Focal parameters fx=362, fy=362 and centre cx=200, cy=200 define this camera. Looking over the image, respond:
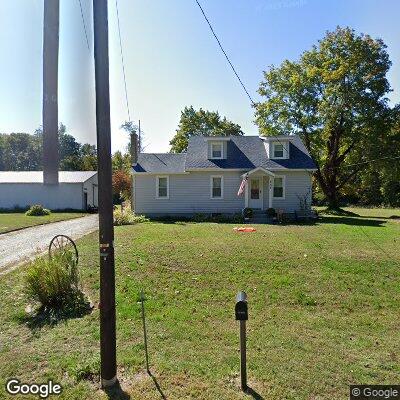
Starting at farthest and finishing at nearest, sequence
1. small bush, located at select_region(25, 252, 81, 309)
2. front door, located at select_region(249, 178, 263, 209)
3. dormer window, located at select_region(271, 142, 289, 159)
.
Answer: dormer window, located at select_region(271, 142, 289, 159) < front door, located at select_region(249, 178, 263, 209) < small bush, located at select_region(25, 252, 81, 309)

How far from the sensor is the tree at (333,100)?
1093 inches

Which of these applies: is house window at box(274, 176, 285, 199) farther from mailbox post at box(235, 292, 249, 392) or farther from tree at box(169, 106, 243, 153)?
tree at box(169, 106, 243, 153)

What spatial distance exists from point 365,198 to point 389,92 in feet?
63.1

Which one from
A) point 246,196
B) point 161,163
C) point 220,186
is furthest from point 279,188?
point 161,163

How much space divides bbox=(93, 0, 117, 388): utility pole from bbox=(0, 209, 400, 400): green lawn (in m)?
0.33

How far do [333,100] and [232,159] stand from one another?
1171 cm

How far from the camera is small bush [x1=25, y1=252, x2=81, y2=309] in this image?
577 centimetres

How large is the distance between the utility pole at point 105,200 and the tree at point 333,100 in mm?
27110

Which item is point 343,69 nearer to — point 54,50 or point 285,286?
point 285,286

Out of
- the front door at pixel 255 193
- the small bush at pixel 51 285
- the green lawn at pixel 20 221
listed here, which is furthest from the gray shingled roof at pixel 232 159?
the small bush at pixel 51 285

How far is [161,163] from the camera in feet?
74.5

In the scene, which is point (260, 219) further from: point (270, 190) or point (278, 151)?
point (278, 151)

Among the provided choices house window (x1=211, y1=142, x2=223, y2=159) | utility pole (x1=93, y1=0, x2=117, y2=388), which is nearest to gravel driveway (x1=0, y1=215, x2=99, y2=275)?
utility pole (x1=93, y1=0, x2=117, y2=388)

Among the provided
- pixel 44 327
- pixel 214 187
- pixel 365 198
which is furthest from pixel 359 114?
pixel 44 327
